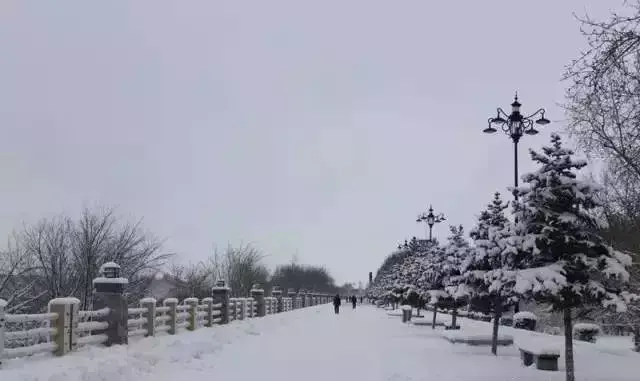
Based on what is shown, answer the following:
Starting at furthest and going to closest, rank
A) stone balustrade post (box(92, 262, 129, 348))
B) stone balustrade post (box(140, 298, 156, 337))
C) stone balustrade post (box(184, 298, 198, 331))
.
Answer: stone balustrade post (box(184, 298, 198, 331)) < stone balustrade post (box(140, 298, 156, 337)) < stone balustrade post (box(92, 262, 129, 348))

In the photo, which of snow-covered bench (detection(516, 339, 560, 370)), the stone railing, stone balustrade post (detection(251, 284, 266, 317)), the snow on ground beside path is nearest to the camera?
the stone railing

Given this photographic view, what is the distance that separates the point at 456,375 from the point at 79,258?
2743 centimetres

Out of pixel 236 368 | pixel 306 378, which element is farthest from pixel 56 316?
pixel 306 378

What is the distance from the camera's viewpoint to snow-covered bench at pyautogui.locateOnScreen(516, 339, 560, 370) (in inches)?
576

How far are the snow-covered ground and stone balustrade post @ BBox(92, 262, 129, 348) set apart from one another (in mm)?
528

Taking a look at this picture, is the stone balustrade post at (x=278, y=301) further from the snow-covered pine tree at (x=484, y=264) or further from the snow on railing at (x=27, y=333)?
the snow on railing at (x=27, y=333)

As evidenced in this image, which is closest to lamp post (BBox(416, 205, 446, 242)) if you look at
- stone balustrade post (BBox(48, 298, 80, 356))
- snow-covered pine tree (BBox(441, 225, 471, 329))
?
snow-covered pine tree (BBox(441, 225, 471, 329))

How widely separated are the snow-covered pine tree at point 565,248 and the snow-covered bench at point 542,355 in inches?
107

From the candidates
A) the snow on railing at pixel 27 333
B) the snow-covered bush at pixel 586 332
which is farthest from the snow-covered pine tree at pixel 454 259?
the snow on railing at pixel 27 333

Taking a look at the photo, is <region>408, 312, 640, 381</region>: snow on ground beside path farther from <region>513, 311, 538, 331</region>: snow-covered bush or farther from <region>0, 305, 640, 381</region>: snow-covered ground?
<region>513, 311, 538, 331</region>: snow-covered bush

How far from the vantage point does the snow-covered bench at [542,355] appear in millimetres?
14641

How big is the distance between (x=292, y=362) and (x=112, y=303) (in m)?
4.34

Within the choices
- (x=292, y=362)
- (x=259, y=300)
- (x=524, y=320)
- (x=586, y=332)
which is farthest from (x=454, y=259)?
(x=259, y=300)

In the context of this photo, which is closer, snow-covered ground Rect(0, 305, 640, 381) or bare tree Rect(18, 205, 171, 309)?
snow-covered ground Rect(0, 305, 640, 381)
